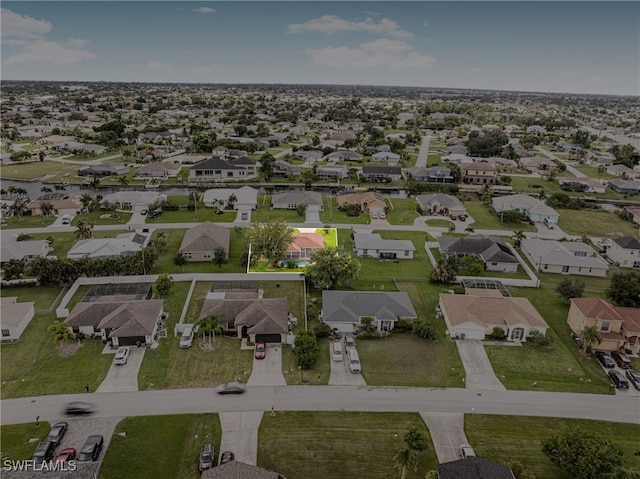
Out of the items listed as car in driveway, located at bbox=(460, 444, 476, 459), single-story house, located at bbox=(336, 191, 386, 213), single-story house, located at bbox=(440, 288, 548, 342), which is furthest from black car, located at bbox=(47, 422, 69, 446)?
single-story house, located at bbox=(336, 191, 386, 213)

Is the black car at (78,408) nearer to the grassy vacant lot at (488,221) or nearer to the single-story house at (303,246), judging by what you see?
the single-story house at (303,246)

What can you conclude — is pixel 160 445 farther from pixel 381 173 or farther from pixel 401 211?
pixel 381 173

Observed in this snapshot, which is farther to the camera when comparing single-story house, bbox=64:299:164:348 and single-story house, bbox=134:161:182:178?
single-story house, bbox=134:161:182:178

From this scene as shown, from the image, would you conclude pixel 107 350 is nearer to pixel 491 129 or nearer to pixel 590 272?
pixel 590 272

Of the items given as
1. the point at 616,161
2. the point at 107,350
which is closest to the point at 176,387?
the point at 107,350

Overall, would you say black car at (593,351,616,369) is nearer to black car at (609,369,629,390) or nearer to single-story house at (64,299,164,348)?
black car at (609,369,629,390)

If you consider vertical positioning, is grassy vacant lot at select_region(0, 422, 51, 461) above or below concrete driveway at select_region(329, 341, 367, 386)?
below

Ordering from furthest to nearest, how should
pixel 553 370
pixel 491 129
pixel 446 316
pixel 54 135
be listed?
1. pixel 491 129
2. pixel 54 135
3. pixel 446 316
4. pixel 553 370
